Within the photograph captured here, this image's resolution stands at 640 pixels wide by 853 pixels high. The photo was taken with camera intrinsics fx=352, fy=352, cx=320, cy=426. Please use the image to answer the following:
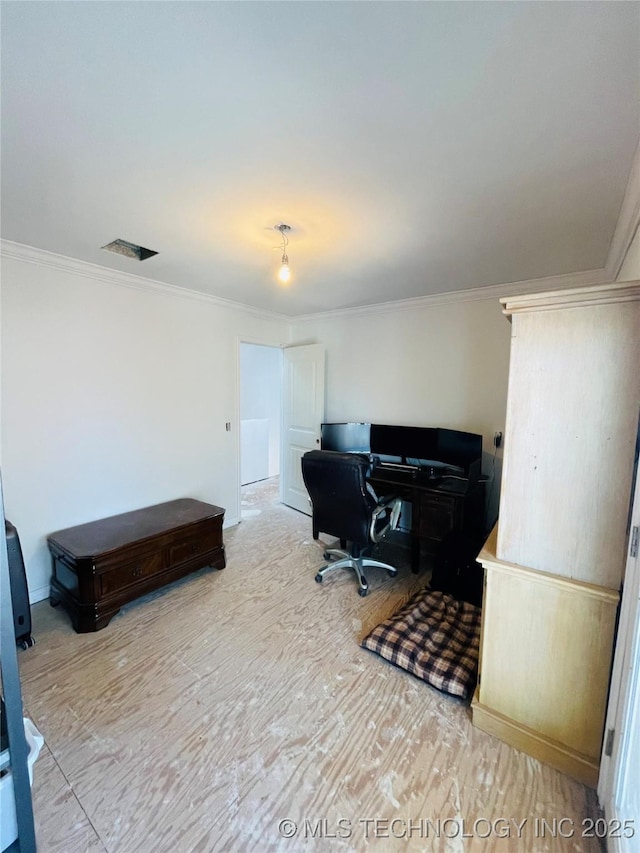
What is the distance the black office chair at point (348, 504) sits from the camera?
8.11 ft

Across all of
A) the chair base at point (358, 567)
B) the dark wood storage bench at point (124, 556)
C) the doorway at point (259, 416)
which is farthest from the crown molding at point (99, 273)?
the chair base at point (358, 567)

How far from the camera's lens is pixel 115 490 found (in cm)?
290

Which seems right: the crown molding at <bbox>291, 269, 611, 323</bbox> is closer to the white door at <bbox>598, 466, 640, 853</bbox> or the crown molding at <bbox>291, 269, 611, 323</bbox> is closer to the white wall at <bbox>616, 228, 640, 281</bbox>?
the white wall at <bbox>616, 228, 640, 281</bbox>

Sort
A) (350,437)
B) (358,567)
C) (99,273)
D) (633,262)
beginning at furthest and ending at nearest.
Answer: (350,437) → (358,567) → (99,273) → (633,262)

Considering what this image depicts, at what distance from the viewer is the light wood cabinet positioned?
1.28 meters

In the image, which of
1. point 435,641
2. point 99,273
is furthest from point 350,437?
point 99,273

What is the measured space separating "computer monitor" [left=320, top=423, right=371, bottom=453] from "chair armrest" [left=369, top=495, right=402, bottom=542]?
982 mm

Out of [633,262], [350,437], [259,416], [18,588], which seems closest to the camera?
[633,262]

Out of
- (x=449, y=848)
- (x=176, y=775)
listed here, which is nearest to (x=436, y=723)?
(x=449, y=848)

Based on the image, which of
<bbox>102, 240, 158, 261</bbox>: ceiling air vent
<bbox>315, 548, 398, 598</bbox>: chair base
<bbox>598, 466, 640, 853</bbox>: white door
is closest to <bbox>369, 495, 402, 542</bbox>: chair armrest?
<bbox>315, 548, 398, 598</bbox>: chair base

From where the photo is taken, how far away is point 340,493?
2580 mm

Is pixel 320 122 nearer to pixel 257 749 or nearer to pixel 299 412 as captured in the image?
pixel 257 749

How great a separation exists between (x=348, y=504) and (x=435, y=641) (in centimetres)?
99

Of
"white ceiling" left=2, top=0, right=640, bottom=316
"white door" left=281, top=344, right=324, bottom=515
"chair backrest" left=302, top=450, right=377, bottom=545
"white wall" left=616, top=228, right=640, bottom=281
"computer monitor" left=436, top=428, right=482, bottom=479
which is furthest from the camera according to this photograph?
"white door" left=281, top=344, right=324, bottom=515
